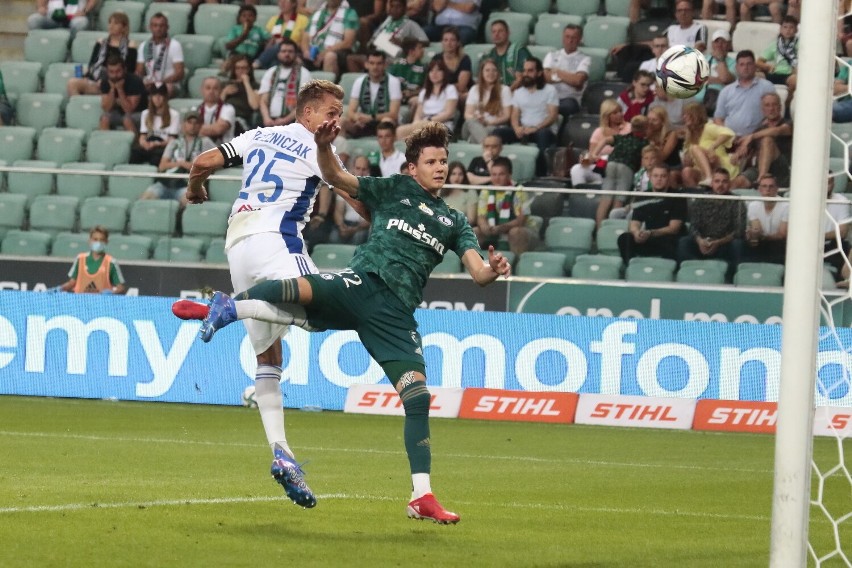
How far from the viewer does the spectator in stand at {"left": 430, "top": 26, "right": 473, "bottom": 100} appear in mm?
18953

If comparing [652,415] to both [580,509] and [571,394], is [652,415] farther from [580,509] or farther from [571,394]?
[580,509]

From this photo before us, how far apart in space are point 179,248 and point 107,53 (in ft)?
17.9

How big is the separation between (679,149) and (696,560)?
1068cm

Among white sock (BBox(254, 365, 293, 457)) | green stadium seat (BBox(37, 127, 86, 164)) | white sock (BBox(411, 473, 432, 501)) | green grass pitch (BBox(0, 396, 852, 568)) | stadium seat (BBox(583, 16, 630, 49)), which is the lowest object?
green grass pitch (BBox(0, 396, 852, 568))

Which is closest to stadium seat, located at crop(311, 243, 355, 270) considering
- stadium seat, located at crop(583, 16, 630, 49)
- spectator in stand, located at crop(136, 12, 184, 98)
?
stadium seat, located at crop(583, 16, 630, 49)

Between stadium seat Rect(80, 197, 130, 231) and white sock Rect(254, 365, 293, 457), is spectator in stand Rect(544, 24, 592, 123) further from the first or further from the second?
white sock Rect(254, 365, 293, 457)

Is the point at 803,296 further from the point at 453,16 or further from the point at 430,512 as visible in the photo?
the point at 453,16

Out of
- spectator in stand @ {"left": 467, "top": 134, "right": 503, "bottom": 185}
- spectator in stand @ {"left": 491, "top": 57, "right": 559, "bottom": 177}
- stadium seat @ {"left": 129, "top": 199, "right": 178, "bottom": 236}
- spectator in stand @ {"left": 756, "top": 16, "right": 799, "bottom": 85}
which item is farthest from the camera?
spectator in stand @ {"left": 491, "top": 57, "right": 559, "bottom": 177}

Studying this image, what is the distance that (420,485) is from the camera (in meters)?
7.28

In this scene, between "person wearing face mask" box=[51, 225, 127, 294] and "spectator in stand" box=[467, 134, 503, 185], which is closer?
"person wearing face mask" box=[51, 225, 127, 294]

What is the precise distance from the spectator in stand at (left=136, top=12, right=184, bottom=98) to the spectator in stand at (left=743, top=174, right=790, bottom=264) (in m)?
9.10

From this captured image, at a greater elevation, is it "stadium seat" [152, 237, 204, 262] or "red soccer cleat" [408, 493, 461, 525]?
"stadium seat" [152, 237, 204, 262]

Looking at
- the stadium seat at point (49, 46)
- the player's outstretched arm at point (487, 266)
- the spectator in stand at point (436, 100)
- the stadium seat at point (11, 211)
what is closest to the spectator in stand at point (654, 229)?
the spectator in stand at point (436, 100)

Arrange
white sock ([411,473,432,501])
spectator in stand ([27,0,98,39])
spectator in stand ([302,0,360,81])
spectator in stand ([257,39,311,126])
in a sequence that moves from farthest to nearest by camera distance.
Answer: spectator in stand ([27,0,98,39]), spectator in stand ([302,0,360,81]), spectator in stand ([257,39,311,126]), white sock ([411,473,432,501])
